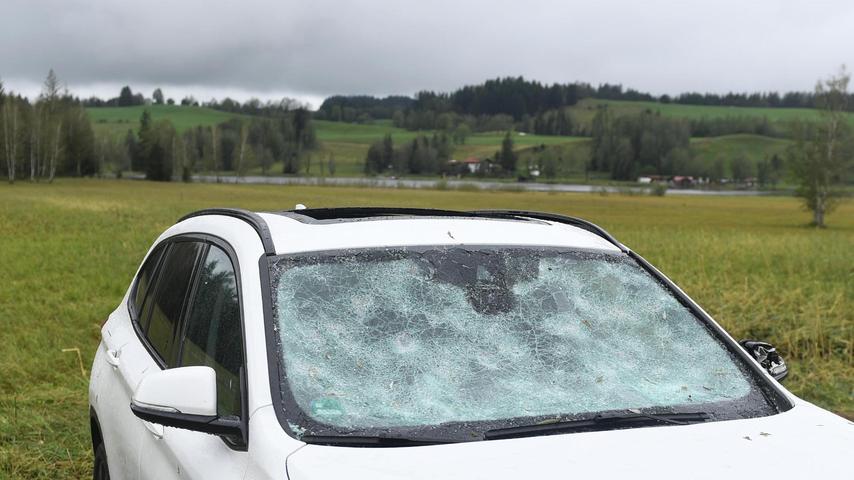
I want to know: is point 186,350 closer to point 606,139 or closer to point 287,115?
point 606,139

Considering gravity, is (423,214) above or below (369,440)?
above

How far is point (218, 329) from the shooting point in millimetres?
2709

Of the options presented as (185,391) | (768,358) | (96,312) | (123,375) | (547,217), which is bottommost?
(96,312)

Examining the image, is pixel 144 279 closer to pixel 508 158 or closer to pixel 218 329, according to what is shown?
pixel 218 329

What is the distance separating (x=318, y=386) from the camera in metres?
2.33

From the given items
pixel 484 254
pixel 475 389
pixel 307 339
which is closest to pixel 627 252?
pixel 484 254

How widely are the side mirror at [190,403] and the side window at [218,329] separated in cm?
15

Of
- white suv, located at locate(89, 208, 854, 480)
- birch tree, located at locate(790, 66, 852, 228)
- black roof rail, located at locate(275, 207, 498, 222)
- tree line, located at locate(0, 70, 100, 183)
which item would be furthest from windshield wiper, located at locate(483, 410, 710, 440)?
tree line, located at locate(0, 70, 100, 183)

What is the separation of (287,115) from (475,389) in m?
200

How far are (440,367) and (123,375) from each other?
153cm

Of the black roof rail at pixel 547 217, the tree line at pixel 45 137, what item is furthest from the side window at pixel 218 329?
the tree line at pixel 45 137

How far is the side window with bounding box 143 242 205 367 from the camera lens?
10.3 feet

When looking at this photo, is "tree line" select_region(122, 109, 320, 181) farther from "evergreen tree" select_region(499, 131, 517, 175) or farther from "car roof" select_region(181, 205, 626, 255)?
"car roof" select_region(181, 205, 626, 255)

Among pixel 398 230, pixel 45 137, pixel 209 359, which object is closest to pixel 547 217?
pixel 398 230
